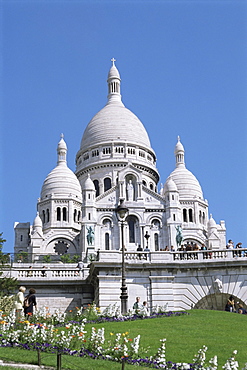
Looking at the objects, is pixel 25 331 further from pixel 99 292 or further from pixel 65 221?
pixel 65 221

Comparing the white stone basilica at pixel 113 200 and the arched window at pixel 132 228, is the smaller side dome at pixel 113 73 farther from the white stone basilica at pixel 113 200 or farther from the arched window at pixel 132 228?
the arched window at pixel 132 228

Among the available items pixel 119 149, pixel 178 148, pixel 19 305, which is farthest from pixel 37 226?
pixel 19 305

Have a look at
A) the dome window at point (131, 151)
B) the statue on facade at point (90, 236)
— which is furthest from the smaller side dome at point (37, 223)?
the dome window at point (131, 151)

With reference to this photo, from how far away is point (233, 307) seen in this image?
29531 millimetres

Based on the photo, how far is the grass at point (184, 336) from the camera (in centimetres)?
1755

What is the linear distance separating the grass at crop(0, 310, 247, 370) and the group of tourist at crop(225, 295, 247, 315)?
283cm

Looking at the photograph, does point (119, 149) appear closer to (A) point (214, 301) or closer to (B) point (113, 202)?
(B) point (113, 202)

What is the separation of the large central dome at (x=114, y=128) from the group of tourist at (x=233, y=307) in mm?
71336

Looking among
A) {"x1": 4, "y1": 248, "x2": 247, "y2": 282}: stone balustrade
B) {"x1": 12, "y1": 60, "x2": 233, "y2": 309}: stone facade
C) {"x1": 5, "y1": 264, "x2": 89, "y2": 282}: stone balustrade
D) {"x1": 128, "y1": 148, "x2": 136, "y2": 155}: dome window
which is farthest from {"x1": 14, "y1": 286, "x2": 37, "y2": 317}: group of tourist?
{"x1": 128, "y1": 148, "x2": 136, "y2": 155}: dome window

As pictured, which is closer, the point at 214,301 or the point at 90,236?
the point at 214,301

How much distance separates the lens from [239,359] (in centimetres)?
1842

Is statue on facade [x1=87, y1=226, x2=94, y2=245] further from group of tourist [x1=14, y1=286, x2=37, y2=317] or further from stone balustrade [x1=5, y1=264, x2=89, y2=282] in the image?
group of tourist [x1=14, y1=286, x2=37, y2=317]

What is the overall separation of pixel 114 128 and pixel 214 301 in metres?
73.4

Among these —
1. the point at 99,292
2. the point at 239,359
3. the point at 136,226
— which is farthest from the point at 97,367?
the point at 136,226
